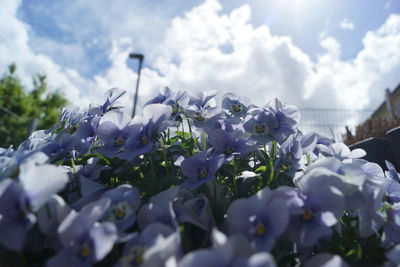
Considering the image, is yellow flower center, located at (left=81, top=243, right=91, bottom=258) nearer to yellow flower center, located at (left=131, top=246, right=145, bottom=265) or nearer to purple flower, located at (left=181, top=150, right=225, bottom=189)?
yellow flower center, located at (left=131, top=246, right=145, bottom=265)

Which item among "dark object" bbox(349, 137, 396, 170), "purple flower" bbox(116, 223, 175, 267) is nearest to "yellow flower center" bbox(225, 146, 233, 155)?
"purple flower" bbox(116, 223, 175, 267)

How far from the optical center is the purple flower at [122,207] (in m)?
0.72

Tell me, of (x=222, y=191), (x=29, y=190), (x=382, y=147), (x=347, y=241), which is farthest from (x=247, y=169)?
(x=382, y=147)

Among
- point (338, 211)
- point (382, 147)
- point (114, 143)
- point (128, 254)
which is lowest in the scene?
point (128, 254)

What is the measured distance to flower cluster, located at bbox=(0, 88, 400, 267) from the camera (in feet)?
2.10

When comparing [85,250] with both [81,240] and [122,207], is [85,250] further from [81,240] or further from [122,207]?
[122,207]

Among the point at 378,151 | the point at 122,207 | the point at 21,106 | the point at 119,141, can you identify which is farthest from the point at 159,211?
the point at 21,106

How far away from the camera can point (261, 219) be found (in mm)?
698

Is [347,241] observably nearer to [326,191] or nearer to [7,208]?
[326,191]

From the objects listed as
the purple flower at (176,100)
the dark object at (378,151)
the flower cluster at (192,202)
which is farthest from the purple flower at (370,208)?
the dark object at (378,151)

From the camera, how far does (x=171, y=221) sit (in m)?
0.73

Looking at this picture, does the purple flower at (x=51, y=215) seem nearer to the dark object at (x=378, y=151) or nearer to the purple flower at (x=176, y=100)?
the purple flower at (x=176, y=100)

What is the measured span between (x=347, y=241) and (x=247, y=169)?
338 mm

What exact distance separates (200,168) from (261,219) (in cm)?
24
